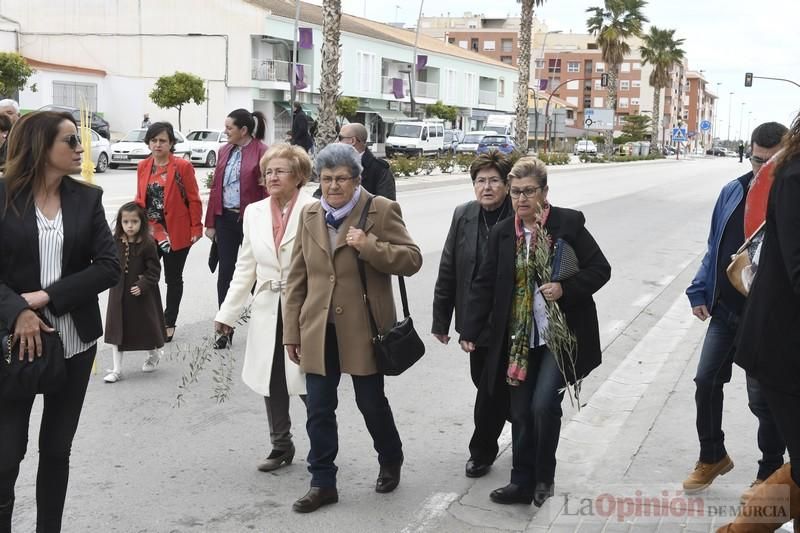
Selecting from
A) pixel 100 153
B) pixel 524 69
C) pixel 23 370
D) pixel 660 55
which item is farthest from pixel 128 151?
pixel 660 55

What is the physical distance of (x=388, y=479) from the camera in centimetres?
494

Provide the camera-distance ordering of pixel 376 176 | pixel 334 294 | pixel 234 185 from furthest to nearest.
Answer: pixel 376 176, pixel 234 185, pixel 334 294

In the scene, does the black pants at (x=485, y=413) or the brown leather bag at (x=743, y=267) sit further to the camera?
the black pants at (x=485, y=413)

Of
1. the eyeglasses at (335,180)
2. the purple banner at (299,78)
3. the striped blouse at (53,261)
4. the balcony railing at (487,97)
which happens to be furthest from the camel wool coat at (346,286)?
the balcony railing at (487,97)

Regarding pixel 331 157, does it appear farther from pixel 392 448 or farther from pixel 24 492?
pixel 24 492

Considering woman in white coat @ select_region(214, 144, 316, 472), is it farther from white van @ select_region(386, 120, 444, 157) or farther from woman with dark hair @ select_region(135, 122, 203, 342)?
white van @ select_region(386, 120, 444, 157)

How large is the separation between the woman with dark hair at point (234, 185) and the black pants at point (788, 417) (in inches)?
212

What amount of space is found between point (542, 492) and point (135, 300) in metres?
3.68

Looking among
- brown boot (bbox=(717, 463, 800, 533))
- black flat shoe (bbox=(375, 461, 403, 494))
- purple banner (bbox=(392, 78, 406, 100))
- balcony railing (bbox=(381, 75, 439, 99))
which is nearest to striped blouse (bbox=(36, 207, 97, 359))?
black flat shoe (bbox=(375, 461, 403, 494))

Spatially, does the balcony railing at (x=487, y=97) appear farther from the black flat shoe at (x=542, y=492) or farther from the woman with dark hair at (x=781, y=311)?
the woman with dark hair at (x=781, y=311)

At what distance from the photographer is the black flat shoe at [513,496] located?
477 centimetres

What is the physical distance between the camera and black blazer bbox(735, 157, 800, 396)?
114 inches

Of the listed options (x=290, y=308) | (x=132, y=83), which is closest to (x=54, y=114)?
(x=290, y=308)

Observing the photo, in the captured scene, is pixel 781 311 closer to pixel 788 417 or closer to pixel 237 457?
pixel 788 417
